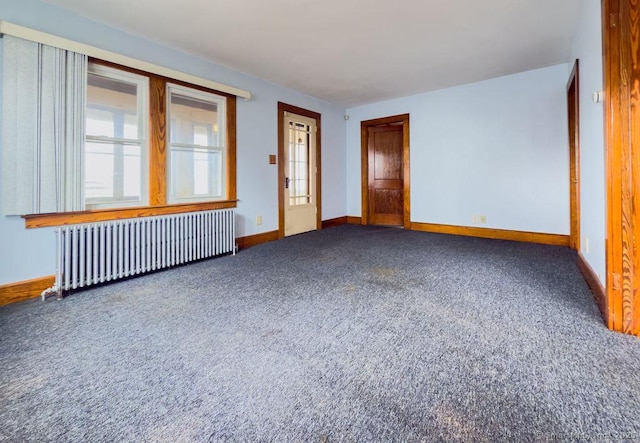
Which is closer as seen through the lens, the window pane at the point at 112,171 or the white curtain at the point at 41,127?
the white curtain at the point at 41,127

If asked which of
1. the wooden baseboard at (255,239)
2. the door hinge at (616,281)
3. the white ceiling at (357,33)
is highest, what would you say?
the white ceiling at (357,33)

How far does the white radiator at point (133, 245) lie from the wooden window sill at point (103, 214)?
18 centimetres

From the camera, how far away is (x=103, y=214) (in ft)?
9.29

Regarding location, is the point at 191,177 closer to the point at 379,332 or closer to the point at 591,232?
the point at 379,332

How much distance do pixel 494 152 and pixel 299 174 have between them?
306 centimetres

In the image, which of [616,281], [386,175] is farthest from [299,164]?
[616,281]

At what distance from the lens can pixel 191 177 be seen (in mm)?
3607

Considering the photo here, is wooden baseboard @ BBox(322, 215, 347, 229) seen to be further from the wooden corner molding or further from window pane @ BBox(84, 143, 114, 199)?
the wooden corner molding

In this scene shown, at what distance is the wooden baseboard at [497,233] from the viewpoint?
4039mm

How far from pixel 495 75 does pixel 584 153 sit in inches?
81.5

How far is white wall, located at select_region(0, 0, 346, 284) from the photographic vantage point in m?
2.38

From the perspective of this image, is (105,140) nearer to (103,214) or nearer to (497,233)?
(103,214)

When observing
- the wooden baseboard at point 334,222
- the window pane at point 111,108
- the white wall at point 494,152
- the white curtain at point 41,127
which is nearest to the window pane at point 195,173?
the window pane at point 111,108

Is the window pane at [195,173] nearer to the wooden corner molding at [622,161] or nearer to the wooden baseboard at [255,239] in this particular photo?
the wooden baseboard at [255,239]
